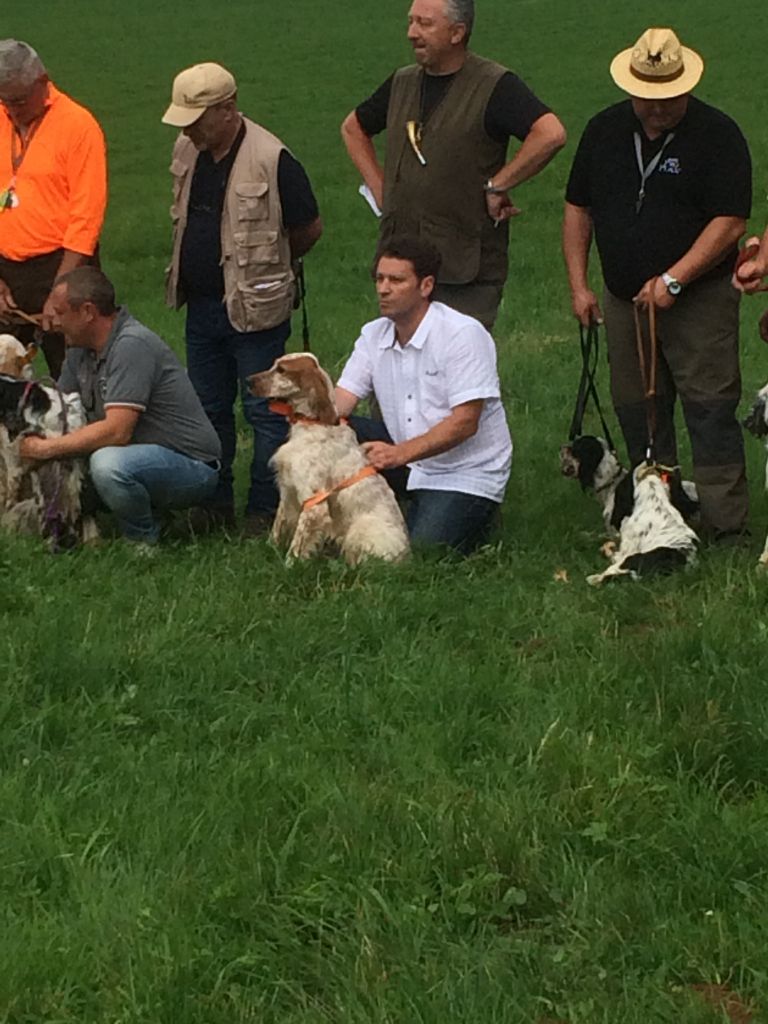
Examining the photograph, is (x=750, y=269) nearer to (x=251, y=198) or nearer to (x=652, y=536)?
(x=652, y=536)

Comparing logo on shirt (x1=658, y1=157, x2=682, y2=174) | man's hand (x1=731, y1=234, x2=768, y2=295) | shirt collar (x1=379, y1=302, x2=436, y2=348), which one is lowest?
shirt collar (x1=379, y1=302, x2=436, y2=348)

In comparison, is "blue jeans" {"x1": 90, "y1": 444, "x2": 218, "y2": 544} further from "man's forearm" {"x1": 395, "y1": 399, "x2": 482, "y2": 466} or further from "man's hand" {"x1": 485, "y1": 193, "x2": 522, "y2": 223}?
"man's hand" {"x1": 485, "y1": 193, "x2": 522, "y2": 223}

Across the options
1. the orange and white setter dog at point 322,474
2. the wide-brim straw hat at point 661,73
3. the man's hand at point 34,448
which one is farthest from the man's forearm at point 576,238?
the man's hand at point 34,448

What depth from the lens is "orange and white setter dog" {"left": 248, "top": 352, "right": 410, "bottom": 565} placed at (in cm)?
717

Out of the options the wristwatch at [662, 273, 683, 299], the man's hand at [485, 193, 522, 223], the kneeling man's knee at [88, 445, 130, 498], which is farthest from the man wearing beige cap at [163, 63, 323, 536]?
the wristwatch at [662, 273, 683, 299]

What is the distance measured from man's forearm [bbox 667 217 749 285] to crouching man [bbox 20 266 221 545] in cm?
238

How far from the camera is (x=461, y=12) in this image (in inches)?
302

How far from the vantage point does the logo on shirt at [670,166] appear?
7.18 meters

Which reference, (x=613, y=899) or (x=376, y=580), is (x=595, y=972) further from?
(x=376, y=580)

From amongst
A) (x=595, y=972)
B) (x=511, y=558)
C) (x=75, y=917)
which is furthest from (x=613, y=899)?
(x=511, y=558)

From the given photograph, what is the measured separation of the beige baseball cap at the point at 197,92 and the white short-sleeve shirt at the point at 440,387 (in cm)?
135

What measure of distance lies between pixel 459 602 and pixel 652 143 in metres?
2.33

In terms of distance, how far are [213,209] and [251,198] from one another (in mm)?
253

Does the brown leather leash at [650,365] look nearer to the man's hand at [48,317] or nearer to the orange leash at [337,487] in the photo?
the orange leash at [337,487]
